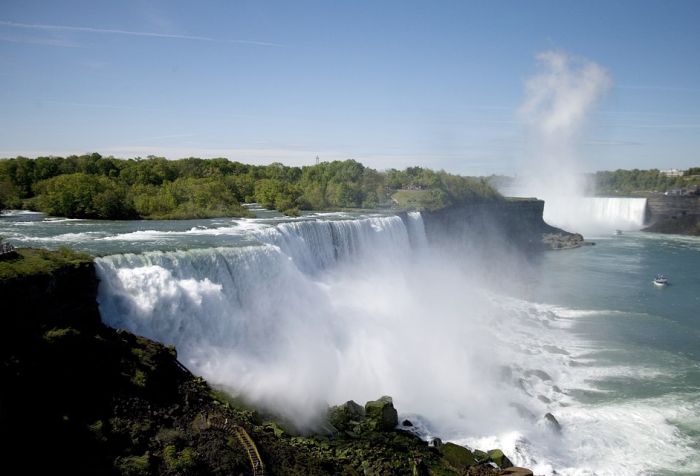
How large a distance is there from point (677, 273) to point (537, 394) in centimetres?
2423

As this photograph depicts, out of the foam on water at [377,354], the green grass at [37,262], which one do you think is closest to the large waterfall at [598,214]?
the foam on water at [377,354]

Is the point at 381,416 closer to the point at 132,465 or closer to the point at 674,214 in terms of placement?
the point at 132,465

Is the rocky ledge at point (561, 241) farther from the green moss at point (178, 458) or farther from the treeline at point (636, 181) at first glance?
the green moss at point (178, 458)

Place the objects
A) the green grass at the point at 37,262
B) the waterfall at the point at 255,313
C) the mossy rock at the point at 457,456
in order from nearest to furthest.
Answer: the green grass at the point at 37,262
the mossy rock at the point at 457,456
the waterfall at the point at 255,313

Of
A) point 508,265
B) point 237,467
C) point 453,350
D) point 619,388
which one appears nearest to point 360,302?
point 453,350

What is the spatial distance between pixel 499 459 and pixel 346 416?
359cm

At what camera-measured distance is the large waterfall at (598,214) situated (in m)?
59.8

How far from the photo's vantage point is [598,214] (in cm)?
6322

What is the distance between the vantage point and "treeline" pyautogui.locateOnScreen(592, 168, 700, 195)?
84.6m

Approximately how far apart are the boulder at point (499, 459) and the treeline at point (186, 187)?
1999 centimetres

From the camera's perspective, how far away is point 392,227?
28.5m

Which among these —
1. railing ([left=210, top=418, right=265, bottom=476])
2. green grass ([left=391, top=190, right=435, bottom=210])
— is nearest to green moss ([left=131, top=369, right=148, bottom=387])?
railing ([left=210, top=418, right=265, bottom=476])

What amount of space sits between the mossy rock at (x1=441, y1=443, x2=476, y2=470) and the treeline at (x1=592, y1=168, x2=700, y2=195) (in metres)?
79.2

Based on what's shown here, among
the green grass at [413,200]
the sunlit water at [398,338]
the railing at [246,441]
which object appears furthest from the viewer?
the green grass at [413,200]
